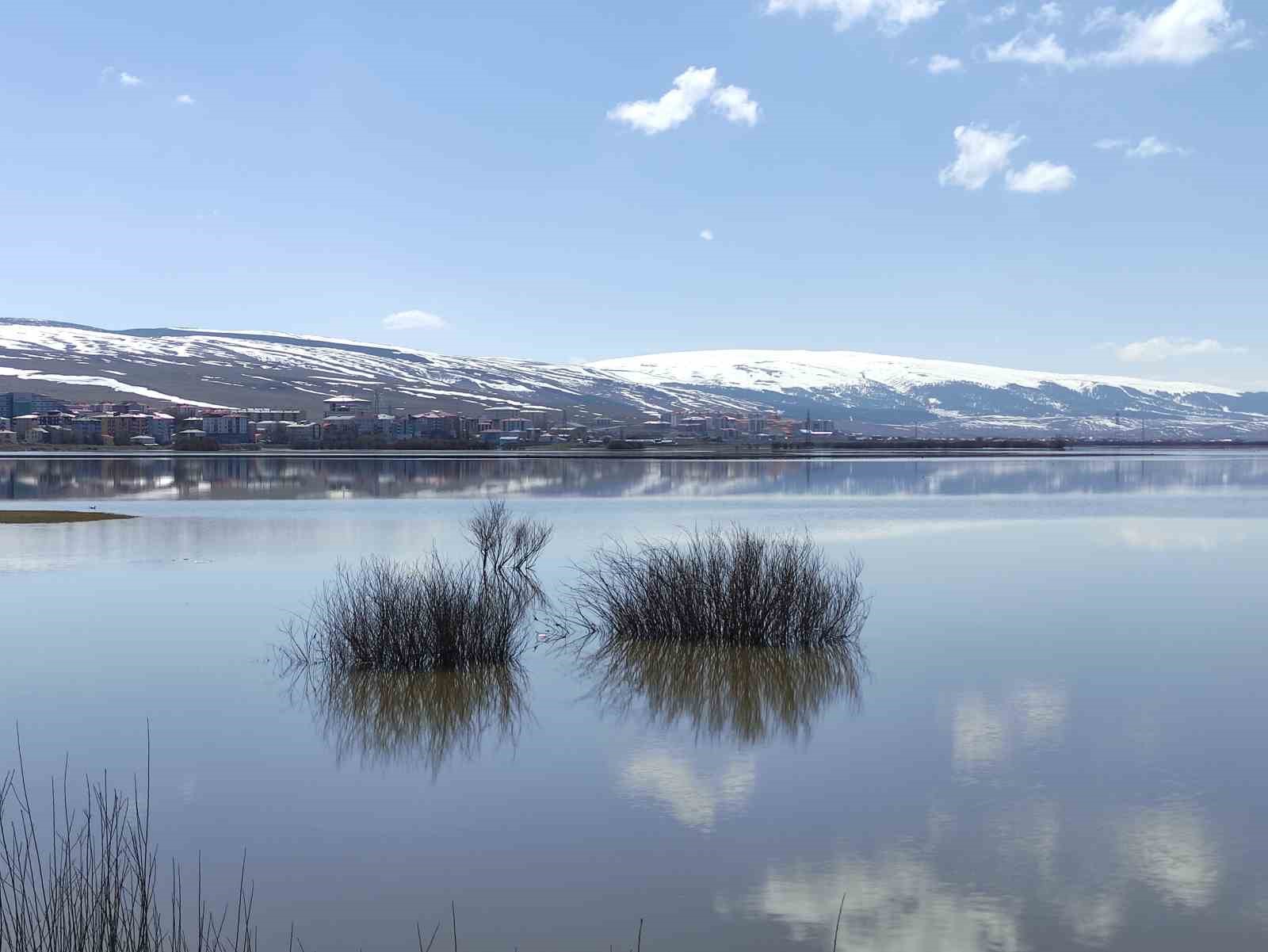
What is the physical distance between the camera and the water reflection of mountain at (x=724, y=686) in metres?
11.4

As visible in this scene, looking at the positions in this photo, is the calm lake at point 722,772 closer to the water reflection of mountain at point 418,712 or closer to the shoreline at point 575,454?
the water reflection of mountain at point 418,712

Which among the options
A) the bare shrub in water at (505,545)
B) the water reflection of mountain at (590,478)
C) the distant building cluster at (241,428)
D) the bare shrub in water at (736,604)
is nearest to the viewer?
the bare shrub in water at (736,604)

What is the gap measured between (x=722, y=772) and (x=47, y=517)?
91.5ft

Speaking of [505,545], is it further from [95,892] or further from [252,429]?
[252,429]

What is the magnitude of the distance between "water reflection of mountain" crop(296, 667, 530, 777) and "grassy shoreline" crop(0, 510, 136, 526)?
2149 centimetres

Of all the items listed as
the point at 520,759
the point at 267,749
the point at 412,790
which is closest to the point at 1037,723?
the point at 520,759

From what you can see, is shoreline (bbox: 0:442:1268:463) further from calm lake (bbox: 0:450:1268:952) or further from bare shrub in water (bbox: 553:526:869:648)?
bare shrub in water (bbox: 553:526:869:648)

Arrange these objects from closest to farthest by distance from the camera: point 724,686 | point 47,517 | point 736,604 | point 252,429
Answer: point 724,686 → point 736,604 → point 47,517 → point 252,429

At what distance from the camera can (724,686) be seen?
13.0 meters

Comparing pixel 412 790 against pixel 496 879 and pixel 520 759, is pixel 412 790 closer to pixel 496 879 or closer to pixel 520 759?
pixel 520 759

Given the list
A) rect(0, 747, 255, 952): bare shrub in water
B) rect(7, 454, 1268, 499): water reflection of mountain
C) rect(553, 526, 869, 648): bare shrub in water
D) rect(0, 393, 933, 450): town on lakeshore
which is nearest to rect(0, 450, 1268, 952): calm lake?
rect(0, 747, 255, 952): bare shrub in water

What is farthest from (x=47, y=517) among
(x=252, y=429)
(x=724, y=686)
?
(x=252, y=429)

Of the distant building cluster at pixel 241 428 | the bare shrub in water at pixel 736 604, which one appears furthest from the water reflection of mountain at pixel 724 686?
the distant building cluster at pixel 241 428

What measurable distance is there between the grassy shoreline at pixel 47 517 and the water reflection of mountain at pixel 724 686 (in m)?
21.5
